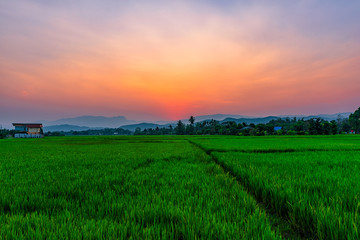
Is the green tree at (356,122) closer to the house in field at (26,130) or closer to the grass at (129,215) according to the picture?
the grass at (129,215)

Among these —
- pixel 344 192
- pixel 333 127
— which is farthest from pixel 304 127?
pixel 344 192

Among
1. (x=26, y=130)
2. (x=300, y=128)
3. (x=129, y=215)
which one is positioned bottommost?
(x=300, y=128)

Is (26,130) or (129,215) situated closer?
(129,215)

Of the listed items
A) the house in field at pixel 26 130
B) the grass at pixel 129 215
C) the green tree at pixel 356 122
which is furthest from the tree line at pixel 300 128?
the house in field at pixel 26 130

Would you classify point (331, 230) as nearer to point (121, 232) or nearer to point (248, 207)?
point (248, 207)

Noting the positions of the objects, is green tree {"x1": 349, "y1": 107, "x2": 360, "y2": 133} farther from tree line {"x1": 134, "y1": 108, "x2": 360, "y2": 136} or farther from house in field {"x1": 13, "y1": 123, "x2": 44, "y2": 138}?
house in field {"x1": 13, "y1": 123, "x2": 44, "y2": 138}

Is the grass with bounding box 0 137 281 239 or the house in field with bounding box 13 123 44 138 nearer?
the grass with bounding box 0 137 281 239

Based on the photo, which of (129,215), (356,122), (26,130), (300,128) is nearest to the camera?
(129,215)

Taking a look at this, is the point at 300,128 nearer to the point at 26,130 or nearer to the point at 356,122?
the point at 356,122

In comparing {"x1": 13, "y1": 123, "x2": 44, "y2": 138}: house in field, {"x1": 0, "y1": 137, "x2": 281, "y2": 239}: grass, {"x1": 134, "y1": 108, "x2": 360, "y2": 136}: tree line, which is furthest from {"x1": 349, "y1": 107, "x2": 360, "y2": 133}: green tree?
{"x1": 13, "y1": 123, "x2": 44, "y2": 138}: house in field

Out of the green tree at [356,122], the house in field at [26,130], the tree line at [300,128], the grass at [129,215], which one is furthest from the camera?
the green tree at [356,122]

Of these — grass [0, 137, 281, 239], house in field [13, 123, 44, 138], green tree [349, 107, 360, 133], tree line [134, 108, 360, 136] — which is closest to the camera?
grass [0, 137, 281, 239]

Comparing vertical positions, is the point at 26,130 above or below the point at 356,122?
above

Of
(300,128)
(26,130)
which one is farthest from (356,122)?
(26,130)
